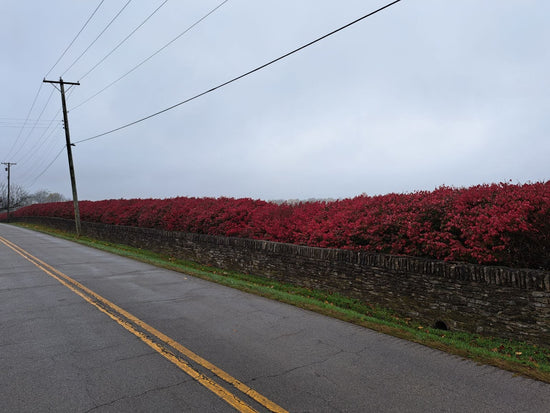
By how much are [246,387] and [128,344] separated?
6.89 feet

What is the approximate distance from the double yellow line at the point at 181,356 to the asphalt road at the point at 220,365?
0.06ft

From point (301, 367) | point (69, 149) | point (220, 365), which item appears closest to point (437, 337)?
point (301, 367)

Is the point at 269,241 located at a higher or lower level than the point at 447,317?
higher

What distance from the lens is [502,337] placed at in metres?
5.69

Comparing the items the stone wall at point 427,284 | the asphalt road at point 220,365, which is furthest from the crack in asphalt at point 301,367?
the stone wall at point 427,284

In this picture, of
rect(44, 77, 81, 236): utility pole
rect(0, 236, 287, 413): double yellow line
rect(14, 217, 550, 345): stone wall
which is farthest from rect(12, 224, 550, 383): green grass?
rect(44, 77, 81, 236): utility pole

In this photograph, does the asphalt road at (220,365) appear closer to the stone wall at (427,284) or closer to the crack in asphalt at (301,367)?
the crack in asphalt at (301,367)

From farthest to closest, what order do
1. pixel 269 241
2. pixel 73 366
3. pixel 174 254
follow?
pixel 174 254 → pixel 269 241 → pixel 73 366

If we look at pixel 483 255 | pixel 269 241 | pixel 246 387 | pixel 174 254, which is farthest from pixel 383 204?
pixel 174 254

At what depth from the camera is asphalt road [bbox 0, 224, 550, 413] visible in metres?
3.45

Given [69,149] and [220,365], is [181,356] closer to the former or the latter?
[220,365]

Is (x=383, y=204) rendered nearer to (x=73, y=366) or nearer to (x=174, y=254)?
(x=73, y=366)

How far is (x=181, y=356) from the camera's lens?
449 centimetres

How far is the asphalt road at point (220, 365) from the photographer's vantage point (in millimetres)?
3451
